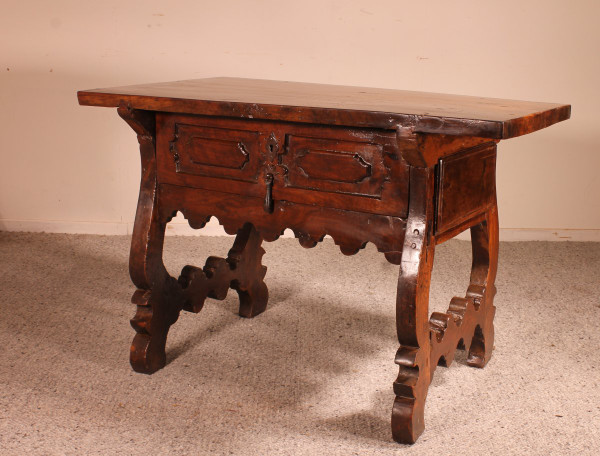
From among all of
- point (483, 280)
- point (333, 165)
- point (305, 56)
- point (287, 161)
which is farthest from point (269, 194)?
point (305, 56)

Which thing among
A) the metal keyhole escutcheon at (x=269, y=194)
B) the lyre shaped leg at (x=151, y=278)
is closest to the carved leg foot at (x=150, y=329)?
the lyre shaped leg at (x=151, y=278)

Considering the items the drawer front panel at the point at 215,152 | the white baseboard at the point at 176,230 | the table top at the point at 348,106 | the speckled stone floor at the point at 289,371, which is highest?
the table top at the point at 348,106

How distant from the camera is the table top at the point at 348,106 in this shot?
1.66 meters

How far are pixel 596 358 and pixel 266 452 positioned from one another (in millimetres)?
1130

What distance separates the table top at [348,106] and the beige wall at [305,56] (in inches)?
48.4

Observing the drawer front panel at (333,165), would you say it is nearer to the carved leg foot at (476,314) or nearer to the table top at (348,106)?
the table top at (348,106)

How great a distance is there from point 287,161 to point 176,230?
188 cm

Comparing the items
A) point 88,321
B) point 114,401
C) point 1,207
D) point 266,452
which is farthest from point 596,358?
point 1,207

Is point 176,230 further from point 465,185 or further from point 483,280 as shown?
point 465,185

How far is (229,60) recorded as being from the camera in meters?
3.57

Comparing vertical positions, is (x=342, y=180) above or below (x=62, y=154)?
above

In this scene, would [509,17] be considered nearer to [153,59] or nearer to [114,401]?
[153,59]

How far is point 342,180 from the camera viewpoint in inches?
74.5

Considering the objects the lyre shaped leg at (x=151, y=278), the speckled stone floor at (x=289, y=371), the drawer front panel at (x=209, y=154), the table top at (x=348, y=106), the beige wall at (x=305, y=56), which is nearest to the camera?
the table top at (x=348, y=106)
